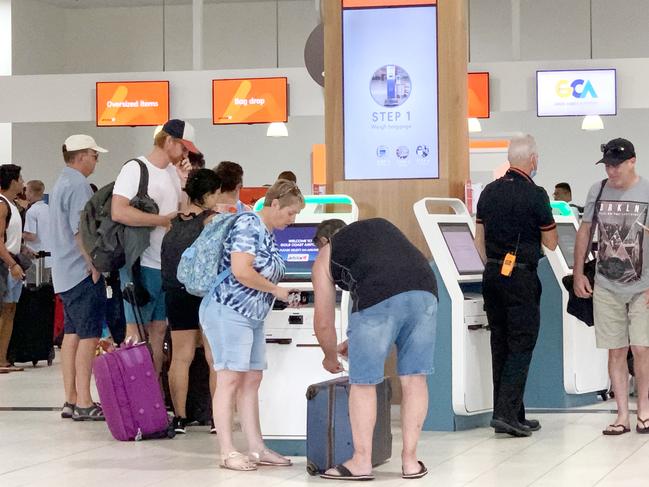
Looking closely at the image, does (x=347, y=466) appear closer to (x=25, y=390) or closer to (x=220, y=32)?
(x=25, y=390)

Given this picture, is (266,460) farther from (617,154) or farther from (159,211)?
(617,154)

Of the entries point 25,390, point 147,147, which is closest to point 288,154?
point 147,147

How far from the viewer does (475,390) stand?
6562 mm

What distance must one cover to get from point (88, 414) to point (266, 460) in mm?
1900

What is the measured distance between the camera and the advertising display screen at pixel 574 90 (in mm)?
14711

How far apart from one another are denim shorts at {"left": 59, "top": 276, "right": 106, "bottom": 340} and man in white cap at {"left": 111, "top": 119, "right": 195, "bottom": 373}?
37cm

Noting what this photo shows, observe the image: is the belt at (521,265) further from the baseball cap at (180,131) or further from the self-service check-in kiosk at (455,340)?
the baseball cap at (180,131)

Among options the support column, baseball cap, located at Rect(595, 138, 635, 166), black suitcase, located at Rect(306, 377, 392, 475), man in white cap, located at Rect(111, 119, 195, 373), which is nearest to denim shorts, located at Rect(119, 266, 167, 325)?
man in white cap, located at Rect(111, 119, 195, 373)

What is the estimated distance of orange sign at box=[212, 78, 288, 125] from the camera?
602 inches

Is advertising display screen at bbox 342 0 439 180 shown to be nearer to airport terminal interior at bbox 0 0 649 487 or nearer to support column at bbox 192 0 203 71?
airport terminal interior at bbox 0 0 649 487

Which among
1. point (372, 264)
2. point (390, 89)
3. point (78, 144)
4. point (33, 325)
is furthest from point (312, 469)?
point (33, 325)

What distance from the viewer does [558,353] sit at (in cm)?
735

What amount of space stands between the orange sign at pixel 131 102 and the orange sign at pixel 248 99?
0.68 m

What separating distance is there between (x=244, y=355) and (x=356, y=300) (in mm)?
604
